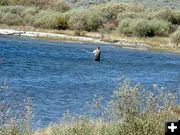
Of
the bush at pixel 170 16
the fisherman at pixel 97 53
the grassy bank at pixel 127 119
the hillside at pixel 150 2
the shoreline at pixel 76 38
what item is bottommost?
the hillside at pixel 150 2

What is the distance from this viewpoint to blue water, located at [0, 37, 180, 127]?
3256 cm

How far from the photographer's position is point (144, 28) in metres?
A: 101

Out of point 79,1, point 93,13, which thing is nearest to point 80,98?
point 93,13

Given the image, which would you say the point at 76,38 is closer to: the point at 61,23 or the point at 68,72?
the point at 61,23

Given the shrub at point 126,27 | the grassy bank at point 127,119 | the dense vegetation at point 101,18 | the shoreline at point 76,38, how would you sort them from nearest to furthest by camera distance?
the grassy bank at point 127,119, the shoreline at point 76,38, the shrub at point 126,27, the dense vegetation at point 101,18

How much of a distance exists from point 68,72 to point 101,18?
60553 millimetres

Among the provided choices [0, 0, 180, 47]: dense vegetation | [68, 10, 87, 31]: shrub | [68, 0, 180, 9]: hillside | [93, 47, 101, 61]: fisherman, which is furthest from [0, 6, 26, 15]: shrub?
[93, 47, 101, 61]: fisherman

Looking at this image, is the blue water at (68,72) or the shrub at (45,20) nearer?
the blue water at (68,72)

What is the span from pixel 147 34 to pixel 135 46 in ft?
49.8

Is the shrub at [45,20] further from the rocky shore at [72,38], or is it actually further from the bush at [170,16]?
the bush at [170,16]

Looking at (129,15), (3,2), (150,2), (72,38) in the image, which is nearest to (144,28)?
(129,15)

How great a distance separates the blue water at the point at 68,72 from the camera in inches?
1282

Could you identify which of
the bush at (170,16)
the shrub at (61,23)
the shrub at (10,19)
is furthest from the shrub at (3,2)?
the bush at (170,16)

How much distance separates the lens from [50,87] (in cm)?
3938
